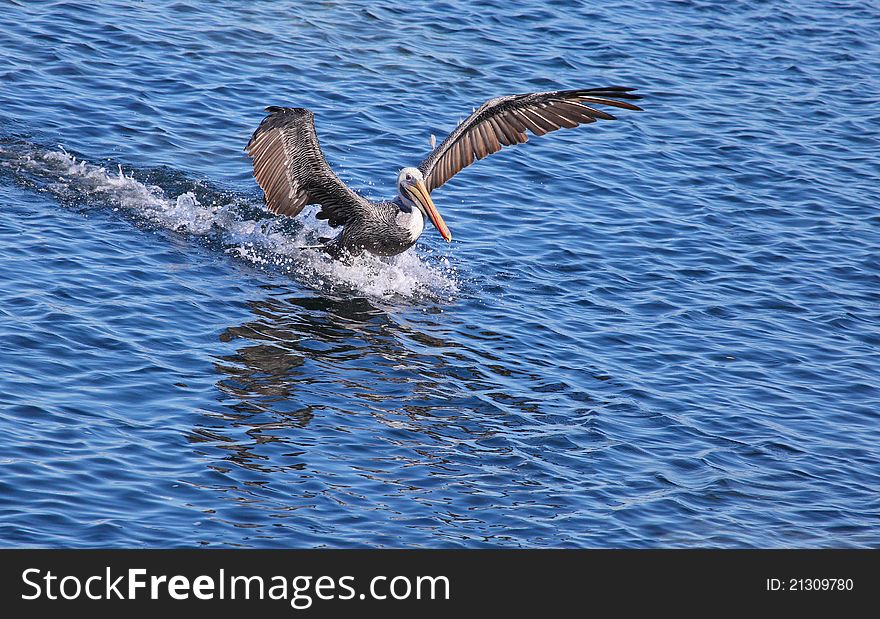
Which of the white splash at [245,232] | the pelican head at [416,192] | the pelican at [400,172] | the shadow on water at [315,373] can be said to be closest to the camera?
the shadow on water at [315,373]

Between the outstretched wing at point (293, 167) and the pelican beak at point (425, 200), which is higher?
the outstretched wing at point (293, 167)

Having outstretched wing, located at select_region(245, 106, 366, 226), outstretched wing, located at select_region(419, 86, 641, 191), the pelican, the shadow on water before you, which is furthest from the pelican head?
the shadow on water

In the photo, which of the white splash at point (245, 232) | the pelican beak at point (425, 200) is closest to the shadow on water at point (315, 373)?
the white splash at point (245, 232)

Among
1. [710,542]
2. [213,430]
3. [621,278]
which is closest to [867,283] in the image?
[621,278]

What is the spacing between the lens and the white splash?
1381cm

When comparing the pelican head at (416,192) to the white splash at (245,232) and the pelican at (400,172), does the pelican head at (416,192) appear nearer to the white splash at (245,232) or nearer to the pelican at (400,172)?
the pelican at (400,172)

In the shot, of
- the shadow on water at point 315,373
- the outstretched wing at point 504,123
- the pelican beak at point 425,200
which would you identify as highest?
the outstretched wing at point 504,123

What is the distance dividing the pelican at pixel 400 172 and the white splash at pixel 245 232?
307 mm

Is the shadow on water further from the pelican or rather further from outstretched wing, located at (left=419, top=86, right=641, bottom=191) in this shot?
outstretched wing, located at (left=419, top=86, right=641, bottom=191)

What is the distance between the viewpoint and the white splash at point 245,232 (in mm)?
13812

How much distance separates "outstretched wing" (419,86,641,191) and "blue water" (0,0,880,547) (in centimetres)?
121

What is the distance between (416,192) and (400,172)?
0.51 m

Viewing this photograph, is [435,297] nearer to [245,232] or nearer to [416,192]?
[416,192]

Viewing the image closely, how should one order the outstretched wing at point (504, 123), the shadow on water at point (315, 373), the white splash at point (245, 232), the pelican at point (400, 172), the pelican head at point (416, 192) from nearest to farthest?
the shadow on water at point (315, 373)
the pelican at point (400, 172)
the pelican head at point (416, 192)
the outstretched wing at point (504, 123)
the white splash at point (245, 232)
